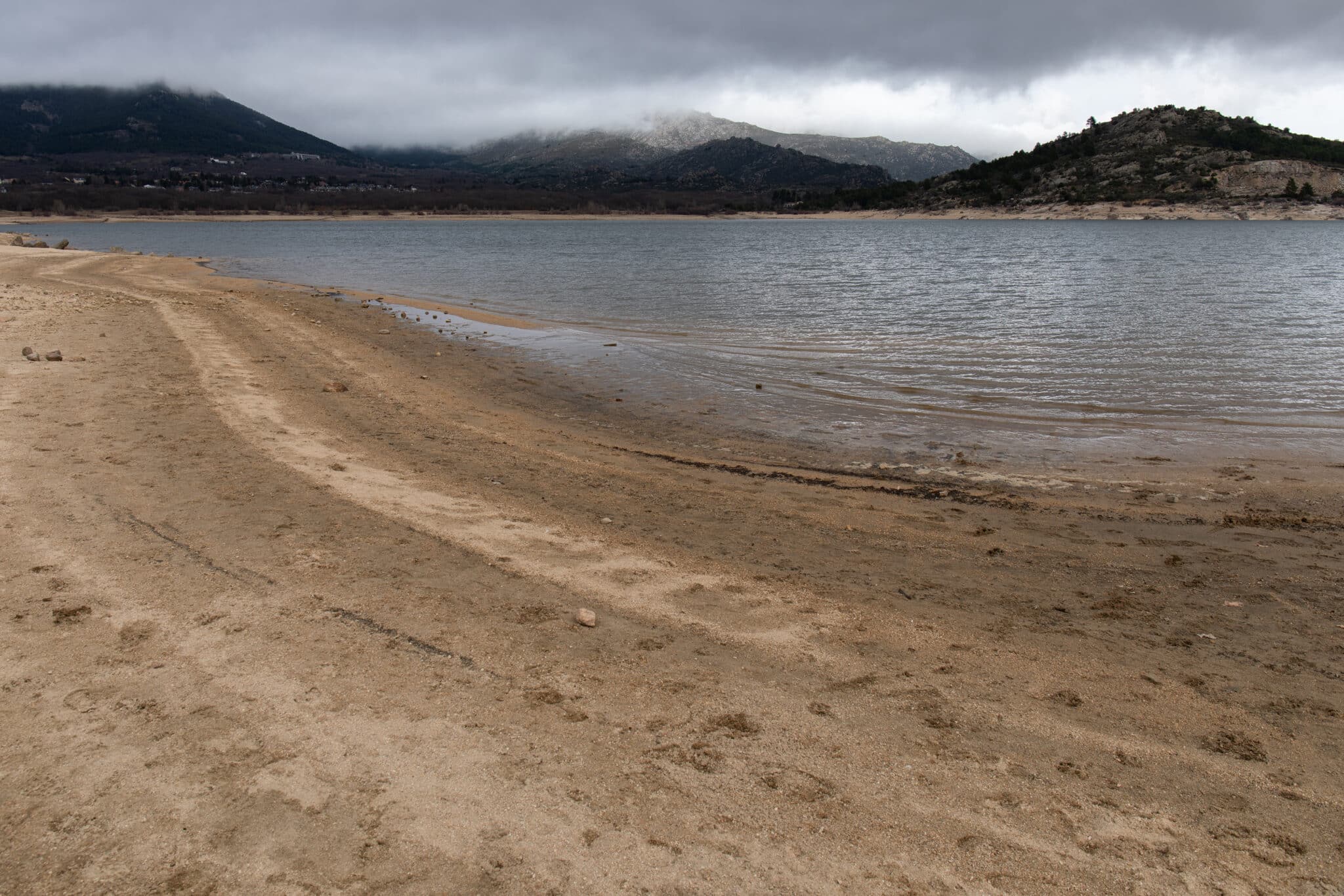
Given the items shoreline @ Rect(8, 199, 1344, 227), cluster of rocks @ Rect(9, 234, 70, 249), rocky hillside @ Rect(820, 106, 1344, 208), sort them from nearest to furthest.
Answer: cluster of rocks @ Rect(9, 234, 70, 249) < shoreline @ Rect(8, 199, 1344, 227) < rocky hillside @ Rect(820, 106, 1344, 208)

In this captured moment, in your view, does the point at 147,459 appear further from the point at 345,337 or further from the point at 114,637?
the point at 345,337

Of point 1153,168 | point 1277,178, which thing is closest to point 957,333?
point 1277,178

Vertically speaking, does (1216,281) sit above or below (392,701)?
above

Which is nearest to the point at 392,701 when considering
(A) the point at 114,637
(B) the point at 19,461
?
(A) the point at 114,637

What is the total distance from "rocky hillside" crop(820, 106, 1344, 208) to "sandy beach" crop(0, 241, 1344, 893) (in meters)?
134

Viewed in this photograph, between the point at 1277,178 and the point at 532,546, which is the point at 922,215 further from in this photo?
the point at 532,546

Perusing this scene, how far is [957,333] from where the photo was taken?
19.1 m

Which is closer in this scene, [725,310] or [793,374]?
[793,374]

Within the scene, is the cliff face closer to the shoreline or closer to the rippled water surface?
the shoreline

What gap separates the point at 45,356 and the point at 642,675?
36.4 feet

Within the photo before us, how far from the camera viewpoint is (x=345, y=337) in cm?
1628

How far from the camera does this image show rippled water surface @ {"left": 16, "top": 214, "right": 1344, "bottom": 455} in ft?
35.9

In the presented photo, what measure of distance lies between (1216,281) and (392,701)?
3735 centimetres

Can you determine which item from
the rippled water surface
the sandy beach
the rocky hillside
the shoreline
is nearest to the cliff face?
the rocky hillside
